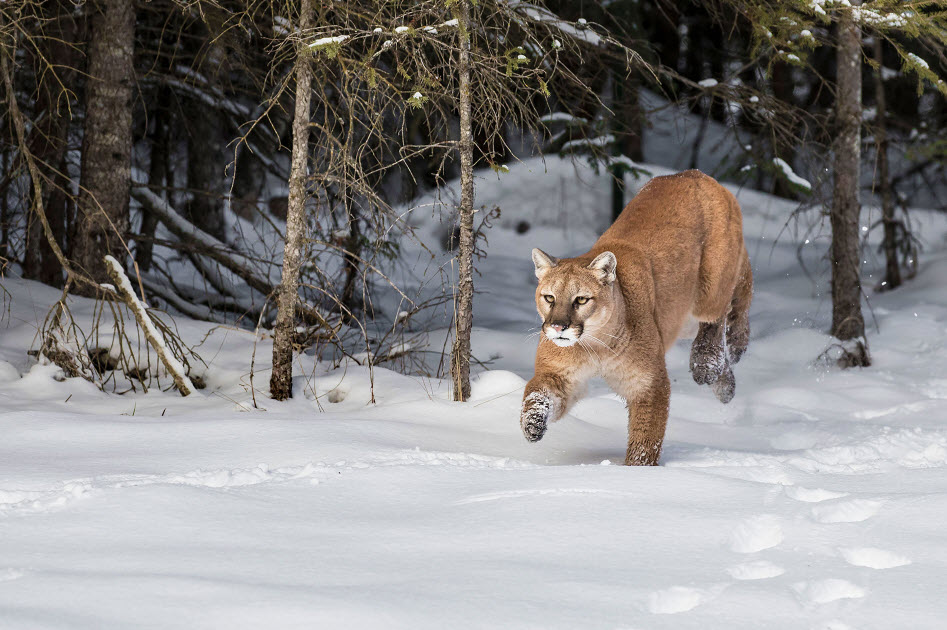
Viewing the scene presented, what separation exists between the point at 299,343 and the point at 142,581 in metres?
3.96

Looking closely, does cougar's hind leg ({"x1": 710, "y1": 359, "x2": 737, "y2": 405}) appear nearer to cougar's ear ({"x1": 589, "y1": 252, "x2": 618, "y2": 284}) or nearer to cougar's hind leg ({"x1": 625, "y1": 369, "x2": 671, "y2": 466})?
cougar's hind leg ({"x1": 625, "y1": 369, "x2": 671, "y2": 466})

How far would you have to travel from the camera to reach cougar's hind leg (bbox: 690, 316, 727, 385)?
712 centimetres

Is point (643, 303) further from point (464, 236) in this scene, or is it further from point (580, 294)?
point (464, 236)

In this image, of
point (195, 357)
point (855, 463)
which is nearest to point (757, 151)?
point (855, 463)

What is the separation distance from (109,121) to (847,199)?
6298mm

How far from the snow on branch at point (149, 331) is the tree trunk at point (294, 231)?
22.6 inches

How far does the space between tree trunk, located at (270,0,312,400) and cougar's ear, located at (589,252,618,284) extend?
6.22ft

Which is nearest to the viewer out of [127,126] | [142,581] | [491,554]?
[142,581]

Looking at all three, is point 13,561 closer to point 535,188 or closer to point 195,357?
point 195,357

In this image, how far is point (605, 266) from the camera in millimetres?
5312

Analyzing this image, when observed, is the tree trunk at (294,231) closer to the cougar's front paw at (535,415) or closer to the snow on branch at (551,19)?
the snow on branch at (551,19)

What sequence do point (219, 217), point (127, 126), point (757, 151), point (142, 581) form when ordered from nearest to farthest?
point (142, 581)
point (127, 126)
point (757, 151)
point (219, 217)

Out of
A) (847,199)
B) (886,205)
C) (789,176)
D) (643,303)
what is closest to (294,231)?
A: (643,303)

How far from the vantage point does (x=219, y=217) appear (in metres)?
12.4
